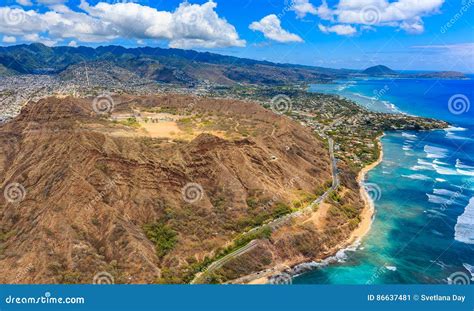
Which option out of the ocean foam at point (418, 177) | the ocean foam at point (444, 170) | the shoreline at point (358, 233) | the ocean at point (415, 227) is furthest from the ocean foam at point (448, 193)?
the shoreline at point (358, 233)

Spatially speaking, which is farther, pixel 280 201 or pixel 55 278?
pixel 280 201

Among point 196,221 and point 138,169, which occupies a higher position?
point 138,169

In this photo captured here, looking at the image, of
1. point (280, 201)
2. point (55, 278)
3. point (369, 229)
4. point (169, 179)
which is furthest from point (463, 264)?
point (55, 278)

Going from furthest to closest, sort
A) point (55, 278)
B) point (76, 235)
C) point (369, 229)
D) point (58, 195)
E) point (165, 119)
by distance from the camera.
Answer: point (165, 119), point (369, 229), point (58, 195), point (76, 235), point (55, 278)

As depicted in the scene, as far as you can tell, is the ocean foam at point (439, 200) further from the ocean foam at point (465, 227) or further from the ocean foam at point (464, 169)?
the ocean foam at point (464, 169)

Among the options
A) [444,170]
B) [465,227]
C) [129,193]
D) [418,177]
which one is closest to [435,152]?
[444,170]

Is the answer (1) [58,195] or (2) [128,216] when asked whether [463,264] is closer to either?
(2) [128,216]

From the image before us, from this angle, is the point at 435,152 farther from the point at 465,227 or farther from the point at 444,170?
the point at 465,227

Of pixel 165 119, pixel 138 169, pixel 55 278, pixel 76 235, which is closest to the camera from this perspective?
pixel 55 278

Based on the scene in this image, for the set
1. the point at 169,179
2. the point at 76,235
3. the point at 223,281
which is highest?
the point at 169,179
